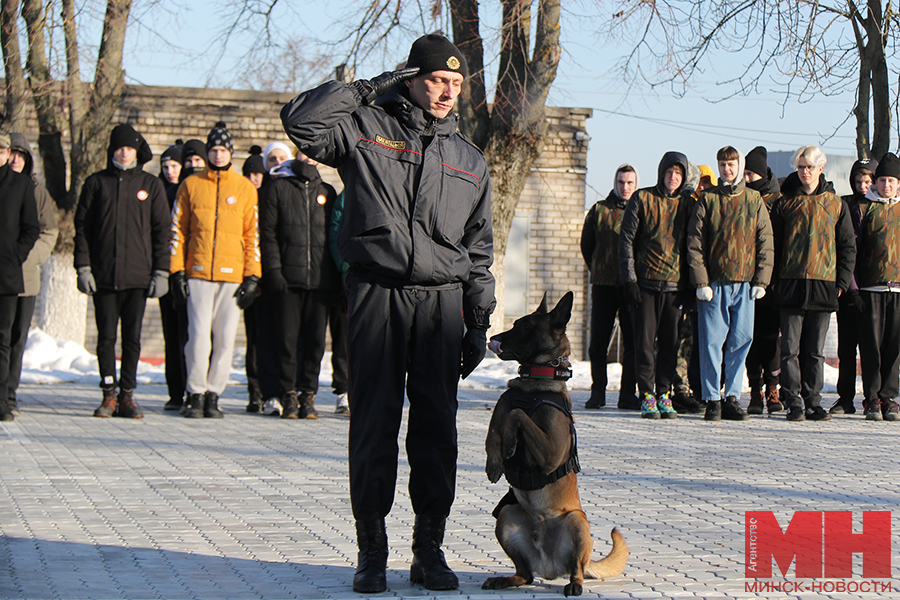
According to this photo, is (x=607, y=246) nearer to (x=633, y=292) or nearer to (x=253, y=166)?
(x=633, y=292)

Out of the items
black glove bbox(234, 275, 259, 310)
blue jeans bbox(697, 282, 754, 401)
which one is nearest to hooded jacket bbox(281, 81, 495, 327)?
black glove bbox(234, 275, 259, 310)

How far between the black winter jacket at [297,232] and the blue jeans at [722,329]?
3.74 meters

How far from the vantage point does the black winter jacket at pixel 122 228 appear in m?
9.41

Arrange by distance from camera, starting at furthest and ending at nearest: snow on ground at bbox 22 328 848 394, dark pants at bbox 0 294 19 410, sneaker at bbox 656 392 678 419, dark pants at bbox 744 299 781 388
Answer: snow on ground at bbox 22 328 848 394
dark pants at bbox 744 299 781 388
sneaker at bbox 656 392 678 419
dark pants at bbox 0 294 19 410

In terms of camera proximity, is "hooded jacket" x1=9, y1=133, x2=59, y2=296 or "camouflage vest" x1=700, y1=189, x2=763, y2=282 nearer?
"hooded jacket" x1=9, y1=133, x2=59, y2=296

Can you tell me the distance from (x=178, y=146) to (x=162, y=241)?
2624 millimetres

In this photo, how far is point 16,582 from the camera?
158 inches

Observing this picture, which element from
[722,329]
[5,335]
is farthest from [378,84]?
[722,329]

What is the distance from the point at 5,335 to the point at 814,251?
7.83m

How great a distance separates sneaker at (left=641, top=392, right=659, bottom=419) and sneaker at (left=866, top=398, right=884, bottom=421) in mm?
2224

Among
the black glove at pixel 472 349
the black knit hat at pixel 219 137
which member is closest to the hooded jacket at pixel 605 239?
the black knit hat at pixel 219 137

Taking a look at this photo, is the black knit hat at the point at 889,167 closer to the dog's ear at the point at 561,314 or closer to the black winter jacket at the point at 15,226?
the dog's ear at the point at 561,314

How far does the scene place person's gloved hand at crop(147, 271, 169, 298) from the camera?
9.55 m

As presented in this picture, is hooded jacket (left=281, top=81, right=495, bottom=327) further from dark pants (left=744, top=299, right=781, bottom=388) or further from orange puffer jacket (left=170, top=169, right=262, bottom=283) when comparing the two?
dark pants (left=744, top=299, right=781, bottom=388)
